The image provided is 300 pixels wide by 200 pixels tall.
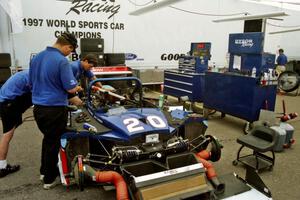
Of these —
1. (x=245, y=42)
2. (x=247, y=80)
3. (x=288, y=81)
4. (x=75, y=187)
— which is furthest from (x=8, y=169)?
(x=288, y=81)

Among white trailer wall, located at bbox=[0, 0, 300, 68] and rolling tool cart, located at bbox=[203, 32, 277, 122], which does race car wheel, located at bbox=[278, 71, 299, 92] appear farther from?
rolling tool cart, located at bbox=[203, 32, 277, 122]

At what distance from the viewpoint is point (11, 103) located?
8.30 feet

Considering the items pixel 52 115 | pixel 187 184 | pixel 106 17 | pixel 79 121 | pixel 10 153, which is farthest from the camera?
pixel 106 17

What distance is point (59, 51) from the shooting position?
2.27 metres

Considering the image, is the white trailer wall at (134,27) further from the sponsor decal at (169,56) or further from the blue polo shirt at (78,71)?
the blue polo shirt at (78,71)

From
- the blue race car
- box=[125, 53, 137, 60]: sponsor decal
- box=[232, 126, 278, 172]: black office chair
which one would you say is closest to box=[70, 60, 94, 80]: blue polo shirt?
the blue race car

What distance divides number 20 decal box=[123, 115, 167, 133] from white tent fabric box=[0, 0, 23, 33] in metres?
4.08

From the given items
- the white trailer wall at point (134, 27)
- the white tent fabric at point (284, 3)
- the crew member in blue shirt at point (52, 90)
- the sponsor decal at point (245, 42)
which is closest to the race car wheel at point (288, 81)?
the white trailer wall at point (134, 27)

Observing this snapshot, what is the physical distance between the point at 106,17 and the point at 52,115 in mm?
5025

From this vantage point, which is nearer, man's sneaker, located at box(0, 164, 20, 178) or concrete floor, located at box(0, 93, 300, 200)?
concrete floor, located at box(0, 93, 300, 200)

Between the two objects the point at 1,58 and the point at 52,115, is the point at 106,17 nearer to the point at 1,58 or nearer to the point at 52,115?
the point at 1,58

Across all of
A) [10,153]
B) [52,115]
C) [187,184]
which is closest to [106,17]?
[10,153]

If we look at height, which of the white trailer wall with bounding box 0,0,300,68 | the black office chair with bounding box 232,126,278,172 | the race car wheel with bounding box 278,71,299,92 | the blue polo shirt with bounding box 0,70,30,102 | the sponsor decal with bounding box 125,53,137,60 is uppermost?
the white trailer wall with bounding box 0,0,300,68

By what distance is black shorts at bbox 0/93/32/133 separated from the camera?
252cm
